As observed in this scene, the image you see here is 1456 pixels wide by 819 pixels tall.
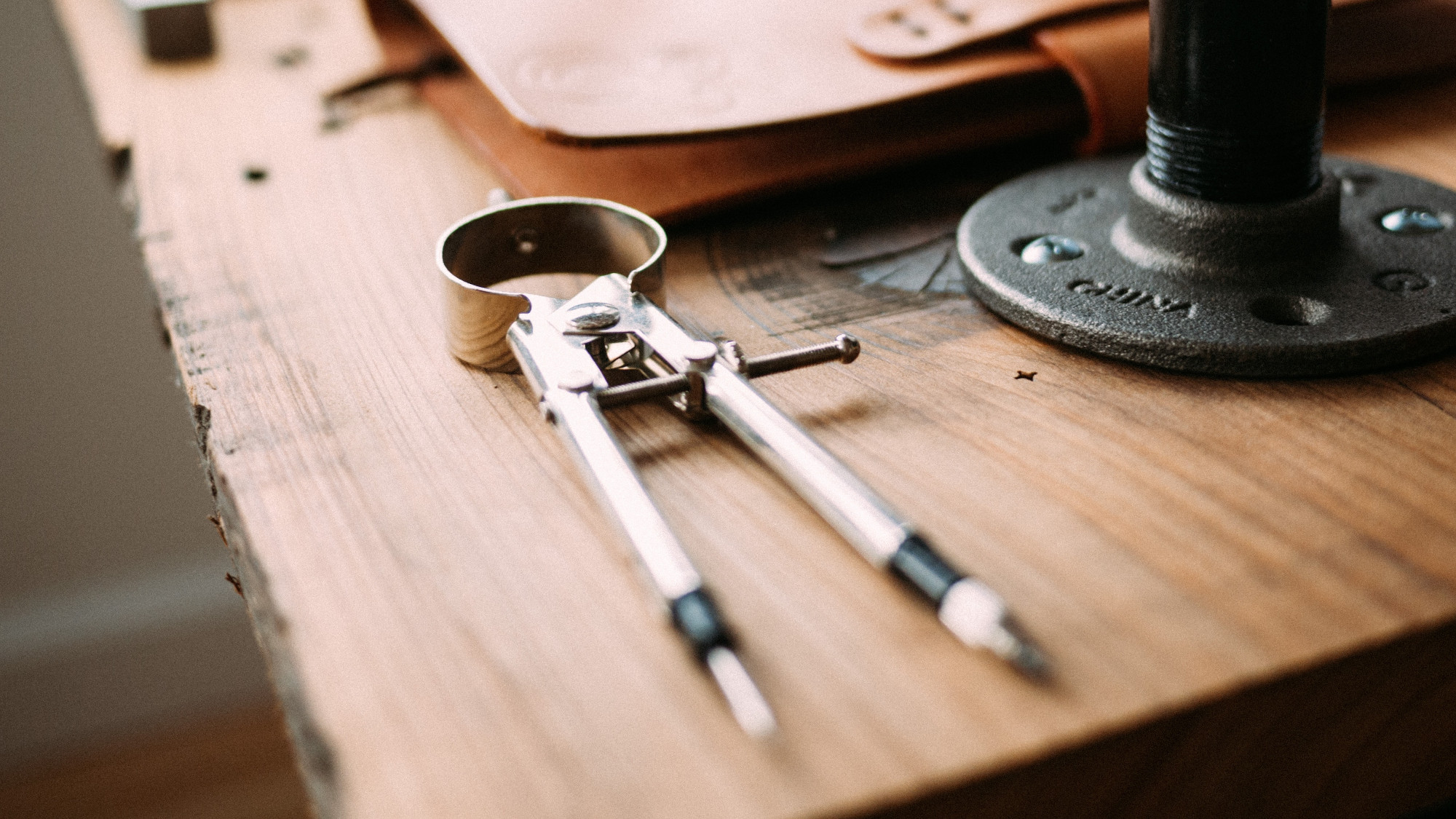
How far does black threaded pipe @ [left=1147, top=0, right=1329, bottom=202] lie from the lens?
1.17ft

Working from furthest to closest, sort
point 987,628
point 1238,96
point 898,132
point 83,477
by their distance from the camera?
1. point 83,477
2. point 898,132
3. point 1238,96
4. point 987,628

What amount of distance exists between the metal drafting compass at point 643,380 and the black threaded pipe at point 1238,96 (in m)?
0.13

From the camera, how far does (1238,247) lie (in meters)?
0.39

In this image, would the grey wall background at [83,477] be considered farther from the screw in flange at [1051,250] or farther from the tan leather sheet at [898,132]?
the screw in flange at [1051,250]

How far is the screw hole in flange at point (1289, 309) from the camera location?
1.23 feet

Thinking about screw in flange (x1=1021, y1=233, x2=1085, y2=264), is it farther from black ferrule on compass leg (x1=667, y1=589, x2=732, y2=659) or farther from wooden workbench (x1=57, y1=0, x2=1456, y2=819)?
black ferrule on compass leg (x1=667, y1=589, x2=732, y2=659)

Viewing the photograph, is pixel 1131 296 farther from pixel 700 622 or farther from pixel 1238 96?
pixel 700 622

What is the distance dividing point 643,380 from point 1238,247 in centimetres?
20

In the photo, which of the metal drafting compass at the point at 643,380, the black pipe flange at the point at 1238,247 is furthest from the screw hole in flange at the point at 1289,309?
the metal drafting compass at the point at 643,380

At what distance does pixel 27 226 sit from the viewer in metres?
1.04

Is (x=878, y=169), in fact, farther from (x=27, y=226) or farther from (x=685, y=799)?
(x=27, y=226)

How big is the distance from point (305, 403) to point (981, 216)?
251 mm

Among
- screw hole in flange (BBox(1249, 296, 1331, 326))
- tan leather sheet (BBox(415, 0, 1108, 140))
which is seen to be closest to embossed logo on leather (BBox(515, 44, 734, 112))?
tan leather sheet (BBox(415, 0, 1108, 140))

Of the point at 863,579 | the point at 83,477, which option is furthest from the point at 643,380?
the point at 83,477
